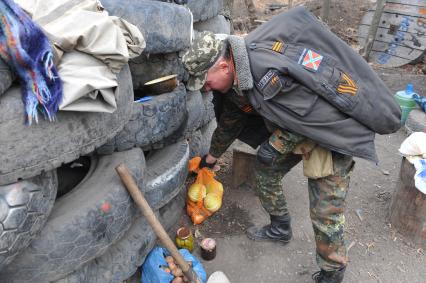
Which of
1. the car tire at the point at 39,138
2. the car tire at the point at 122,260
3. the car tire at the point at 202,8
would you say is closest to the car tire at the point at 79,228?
the car tire at the point at 122,260

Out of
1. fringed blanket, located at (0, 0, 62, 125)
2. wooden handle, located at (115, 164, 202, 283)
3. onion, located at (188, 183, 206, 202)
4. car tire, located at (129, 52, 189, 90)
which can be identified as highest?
fringed blanket, located at (0, 0, 62, 125)

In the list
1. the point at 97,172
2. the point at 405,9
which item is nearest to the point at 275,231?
the point at 97,172

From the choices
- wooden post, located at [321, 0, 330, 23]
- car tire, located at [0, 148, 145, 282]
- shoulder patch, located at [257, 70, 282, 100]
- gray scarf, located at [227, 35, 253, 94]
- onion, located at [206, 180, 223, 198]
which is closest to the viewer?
car tire, located at [0, 148, 145, 282]

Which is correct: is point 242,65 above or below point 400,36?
above

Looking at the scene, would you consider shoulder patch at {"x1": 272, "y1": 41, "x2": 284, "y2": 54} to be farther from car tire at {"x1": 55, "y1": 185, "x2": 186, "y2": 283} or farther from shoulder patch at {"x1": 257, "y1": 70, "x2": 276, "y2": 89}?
car tire at {"x1": 55, "y1": 185, "x2": 186, "y2": 283}

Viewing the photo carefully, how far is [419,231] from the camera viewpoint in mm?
3266

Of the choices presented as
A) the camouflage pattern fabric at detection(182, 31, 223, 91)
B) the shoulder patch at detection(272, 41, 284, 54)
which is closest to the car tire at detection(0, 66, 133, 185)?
the camouflage pattern fabric at detection(182, 31, 223, 91)

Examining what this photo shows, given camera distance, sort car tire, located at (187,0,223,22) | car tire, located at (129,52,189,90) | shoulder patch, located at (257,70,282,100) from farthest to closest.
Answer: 1. car tire, located at (187,0,223,22)
2. car tire, located at (129,52,189,90)
3. shoulder patch, located at (257,70,282,100)

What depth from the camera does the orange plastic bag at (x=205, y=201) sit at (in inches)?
137

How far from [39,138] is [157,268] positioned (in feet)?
4.59

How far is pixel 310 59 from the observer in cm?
223

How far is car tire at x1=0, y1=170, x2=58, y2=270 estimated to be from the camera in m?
1.69

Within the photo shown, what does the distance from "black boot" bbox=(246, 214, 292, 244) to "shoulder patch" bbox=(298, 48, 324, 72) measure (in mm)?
1472

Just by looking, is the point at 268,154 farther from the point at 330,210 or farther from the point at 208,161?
the point at 208,161
